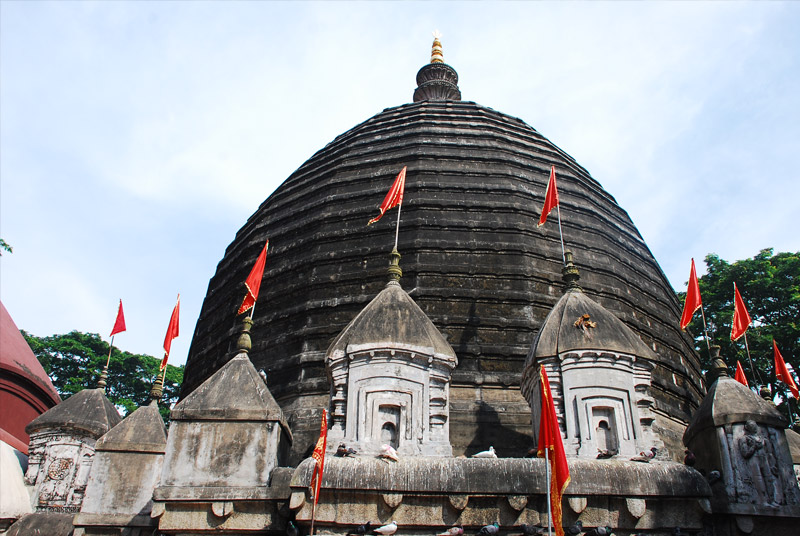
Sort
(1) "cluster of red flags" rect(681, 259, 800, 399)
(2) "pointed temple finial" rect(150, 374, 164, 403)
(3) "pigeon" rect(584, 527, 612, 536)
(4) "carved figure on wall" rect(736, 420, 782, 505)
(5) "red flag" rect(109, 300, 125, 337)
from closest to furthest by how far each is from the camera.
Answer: (3) "pigeon" rect(584, 527, 612, 536) → (4) "carved figure on wall" rect(736, 420, 782, 505) → (2) "pointed temple finial" rect(150, 374, 164, 403) → (1) "cluster of red flags" rect(681, 259, 800, 399) → (5) "red flag" rect(109, 300, 125, 337)

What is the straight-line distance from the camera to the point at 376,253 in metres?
11.2

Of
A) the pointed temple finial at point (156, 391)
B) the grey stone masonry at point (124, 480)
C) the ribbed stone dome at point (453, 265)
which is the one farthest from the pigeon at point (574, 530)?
the pointed temple finial at point (156, 391)

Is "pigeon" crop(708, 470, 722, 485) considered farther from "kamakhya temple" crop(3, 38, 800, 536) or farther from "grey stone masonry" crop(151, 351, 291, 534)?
"grey stone masonry" crop(151, 351, 291, 534)

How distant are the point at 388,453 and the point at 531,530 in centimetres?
153

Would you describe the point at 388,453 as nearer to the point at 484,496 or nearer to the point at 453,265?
the point at 484,496

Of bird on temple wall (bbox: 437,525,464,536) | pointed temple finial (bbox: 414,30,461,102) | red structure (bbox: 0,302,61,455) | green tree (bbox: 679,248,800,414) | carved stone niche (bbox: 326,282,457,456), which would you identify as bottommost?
bird on temple wall (bbox: 437,525,464,536)

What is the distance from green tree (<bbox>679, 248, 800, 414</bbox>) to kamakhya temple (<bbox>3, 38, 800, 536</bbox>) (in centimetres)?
627

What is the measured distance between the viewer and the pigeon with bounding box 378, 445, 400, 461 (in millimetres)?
6473

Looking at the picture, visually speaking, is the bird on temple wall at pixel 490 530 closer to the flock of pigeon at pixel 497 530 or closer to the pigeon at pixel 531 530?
the flock of pigeon at pixel 497 530

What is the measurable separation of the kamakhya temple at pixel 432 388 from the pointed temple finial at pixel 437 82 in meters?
4.19

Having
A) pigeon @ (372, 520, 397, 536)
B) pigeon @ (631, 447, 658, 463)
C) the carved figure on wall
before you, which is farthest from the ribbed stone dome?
the carved figure on wall

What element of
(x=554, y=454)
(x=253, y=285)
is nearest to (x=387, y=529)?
(x=554, y=454)

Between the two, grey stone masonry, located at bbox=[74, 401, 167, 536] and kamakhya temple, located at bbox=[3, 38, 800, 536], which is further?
grey stone masonry, located at bbox=[74, 401, 167, 536]

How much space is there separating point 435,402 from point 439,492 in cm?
120
